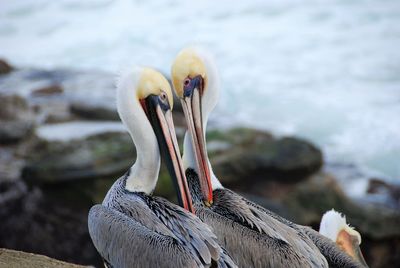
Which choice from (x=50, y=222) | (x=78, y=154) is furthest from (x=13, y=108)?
(x=50, y=222)

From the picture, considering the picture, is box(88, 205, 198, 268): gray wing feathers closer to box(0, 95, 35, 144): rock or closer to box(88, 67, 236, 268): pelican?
box(88, 67, 236, 268): pelican

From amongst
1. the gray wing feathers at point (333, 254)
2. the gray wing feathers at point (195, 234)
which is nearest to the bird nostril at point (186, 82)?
the gray wing feathers at point (195, 234)

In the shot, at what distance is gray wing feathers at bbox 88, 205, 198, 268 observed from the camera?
130 inches

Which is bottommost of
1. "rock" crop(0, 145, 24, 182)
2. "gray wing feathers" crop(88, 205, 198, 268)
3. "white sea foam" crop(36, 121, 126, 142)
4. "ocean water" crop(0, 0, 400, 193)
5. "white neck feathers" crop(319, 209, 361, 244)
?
"ocean water" crop(0, 0, 400, 193)

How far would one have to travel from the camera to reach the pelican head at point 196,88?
4262mm

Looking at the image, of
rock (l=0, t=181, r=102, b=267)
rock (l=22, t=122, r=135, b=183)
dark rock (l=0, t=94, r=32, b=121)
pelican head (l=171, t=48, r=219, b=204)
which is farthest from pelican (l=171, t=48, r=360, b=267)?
dark rock (l=0, t=94, r=32, b=121)

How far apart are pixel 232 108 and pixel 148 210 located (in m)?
A: 10.4

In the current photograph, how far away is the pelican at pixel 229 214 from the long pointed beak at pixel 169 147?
0.18 meters

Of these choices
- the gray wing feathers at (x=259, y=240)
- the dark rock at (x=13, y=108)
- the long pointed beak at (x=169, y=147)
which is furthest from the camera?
the dark rock at (x=13, y=108)

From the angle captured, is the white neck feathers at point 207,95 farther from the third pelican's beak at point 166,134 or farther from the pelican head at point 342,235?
the pelican head at point 342,235

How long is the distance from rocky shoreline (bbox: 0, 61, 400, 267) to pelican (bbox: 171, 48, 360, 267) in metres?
3.27

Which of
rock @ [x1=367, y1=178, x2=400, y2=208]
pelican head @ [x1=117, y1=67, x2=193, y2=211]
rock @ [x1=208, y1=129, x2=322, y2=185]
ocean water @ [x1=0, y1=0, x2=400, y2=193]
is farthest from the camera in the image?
ocean water @ [x1=0, y1=0, x2=400, y2=193]

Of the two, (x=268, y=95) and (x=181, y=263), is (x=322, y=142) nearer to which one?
(x=268, y=95)

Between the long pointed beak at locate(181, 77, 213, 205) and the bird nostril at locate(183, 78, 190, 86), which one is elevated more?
the bird nostril at locate(183, 78, 190, 86)
